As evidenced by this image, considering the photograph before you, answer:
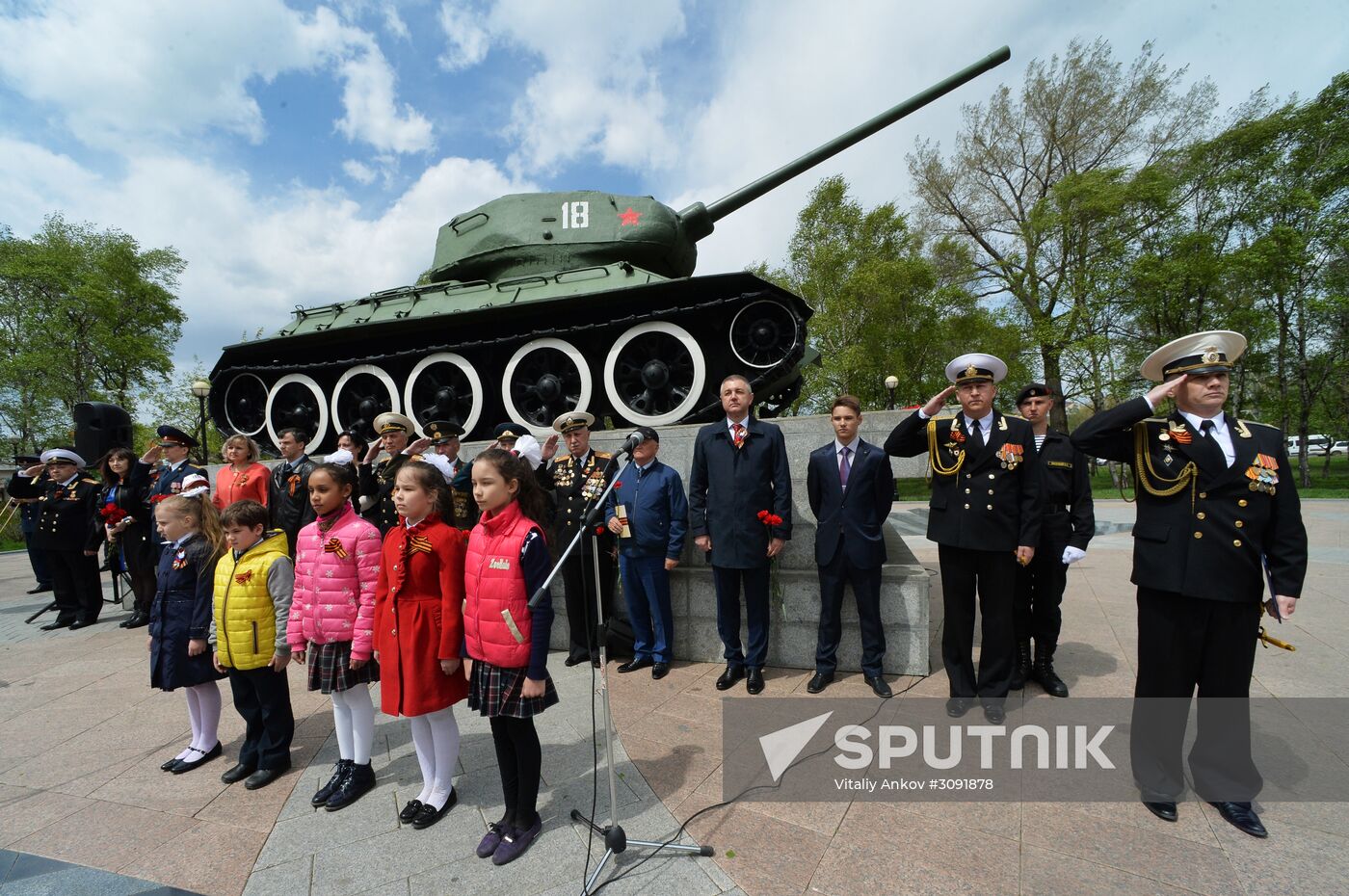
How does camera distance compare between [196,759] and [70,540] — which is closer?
[196,759]

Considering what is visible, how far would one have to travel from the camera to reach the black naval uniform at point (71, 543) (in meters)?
6.65

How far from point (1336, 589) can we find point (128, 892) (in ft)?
32.4

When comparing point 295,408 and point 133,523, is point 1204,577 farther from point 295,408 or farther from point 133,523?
point 295,408

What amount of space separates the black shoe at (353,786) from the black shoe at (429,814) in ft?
1.46

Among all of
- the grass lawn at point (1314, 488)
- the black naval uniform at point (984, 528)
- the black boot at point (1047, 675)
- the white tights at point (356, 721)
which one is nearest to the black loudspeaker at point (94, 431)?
the white tights at point (356, 721)

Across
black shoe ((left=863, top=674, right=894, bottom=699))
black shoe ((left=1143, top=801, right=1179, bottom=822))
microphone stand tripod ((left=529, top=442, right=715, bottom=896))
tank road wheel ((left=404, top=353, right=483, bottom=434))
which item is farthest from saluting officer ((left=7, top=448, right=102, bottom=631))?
black shoe ((left=1143, top=801, right=1179, bottom=822))

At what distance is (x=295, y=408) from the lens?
911cm

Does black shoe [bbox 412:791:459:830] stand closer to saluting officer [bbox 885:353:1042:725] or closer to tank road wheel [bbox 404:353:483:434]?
saluting officer [bbox 885:353:1042:725]

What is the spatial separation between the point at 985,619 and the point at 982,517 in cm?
60

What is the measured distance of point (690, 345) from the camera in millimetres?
6969

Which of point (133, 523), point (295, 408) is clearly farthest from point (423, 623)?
point (295, 408)

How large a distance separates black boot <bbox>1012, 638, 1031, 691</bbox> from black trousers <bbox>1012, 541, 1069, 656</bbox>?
6cm

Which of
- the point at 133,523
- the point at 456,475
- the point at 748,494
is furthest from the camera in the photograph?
the point at 133,523

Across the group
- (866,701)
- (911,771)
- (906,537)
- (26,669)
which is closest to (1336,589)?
(906,537)
